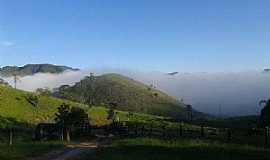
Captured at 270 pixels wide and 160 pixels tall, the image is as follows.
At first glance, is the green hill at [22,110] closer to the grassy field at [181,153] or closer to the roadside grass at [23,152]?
the roadside grass at [23,152]

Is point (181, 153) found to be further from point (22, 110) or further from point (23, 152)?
point (22, 110)

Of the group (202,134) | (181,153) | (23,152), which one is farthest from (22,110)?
(181,153)

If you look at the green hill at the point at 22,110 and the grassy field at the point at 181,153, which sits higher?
the green hill at the point at 22,110

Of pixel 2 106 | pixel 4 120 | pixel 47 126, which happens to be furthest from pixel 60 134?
pixel 2 106

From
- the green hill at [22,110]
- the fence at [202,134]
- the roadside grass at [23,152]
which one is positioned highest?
the green hill at [22,110]

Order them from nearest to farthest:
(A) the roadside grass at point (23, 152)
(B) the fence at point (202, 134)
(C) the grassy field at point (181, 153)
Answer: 1. (C) the grassy field at point (181, 153)
2. (A) the roadside grass at point (23, 152)
3. (B) the fence at point (202, 134)

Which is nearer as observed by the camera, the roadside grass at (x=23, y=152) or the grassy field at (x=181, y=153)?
the grassy field at (x=181, y=153)

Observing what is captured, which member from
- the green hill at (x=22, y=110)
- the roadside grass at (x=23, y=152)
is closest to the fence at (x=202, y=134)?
the roadside grass at (x=23, y=152)

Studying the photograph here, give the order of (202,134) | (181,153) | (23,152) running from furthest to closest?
(202,134)
(23,152)
(181,153)

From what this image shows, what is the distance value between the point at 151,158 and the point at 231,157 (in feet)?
16.6

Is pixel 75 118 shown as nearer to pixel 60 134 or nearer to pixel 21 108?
pixel 60 134

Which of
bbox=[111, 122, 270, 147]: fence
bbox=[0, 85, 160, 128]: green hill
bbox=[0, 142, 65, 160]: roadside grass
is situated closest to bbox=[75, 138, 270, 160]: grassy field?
bbox=[0, 142, 65, 160]: roadside grass

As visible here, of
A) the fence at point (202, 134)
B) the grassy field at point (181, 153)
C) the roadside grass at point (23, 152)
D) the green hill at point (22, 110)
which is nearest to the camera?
the grassy field at point (181, 153)

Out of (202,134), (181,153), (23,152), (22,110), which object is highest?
(22,110)
